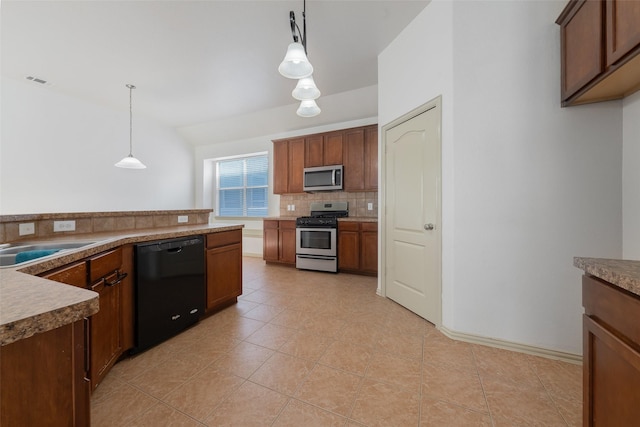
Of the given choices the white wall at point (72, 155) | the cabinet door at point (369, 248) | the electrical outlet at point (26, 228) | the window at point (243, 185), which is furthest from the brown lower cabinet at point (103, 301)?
the window at point (243, 185)

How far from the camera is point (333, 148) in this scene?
14.3 feet

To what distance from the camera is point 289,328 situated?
2.21 meters

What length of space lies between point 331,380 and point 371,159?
326 cm

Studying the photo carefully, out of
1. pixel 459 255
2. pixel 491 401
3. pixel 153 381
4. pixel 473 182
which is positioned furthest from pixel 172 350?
pixel 473 182

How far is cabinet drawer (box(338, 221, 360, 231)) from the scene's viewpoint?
Answer: 3881 mm

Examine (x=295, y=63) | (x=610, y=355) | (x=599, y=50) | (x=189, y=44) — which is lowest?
(x=610, y=355)

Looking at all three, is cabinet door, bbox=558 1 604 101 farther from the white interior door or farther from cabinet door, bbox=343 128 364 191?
cabinet door, bbox=343 128 364 191

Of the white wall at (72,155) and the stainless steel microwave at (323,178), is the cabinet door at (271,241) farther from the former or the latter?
the white wall at (72,155)

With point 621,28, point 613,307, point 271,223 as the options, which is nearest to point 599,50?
point 621,28

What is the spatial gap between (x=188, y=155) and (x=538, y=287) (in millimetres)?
6789

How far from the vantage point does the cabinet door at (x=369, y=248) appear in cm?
375

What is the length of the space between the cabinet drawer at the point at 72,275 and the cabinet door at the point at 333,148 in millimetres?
3606

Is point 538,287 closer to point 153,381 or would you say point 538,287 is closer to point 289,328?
point 289,328

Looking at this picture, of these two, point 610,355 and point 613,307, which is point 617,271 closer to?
point 613,307
